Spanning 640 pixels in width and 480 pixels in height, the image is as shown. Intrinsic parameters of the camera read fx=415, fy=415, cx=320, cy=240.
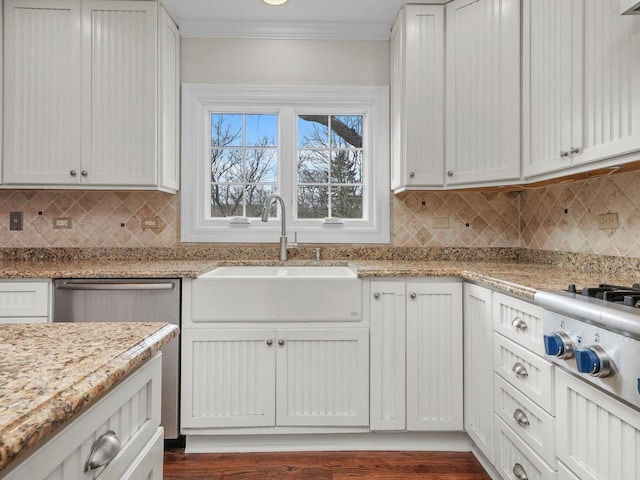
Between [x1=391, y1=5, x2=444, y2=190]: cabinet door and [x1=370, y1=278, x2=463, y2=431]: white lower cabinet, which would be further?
[x1=391, y1=5, x2=444, y2=190]: cabinet door

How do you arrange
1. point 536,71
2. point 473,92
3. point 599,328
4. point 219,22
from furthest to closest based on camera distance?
point 219,22 < point 473,92 < point 536,71 < point 599,328

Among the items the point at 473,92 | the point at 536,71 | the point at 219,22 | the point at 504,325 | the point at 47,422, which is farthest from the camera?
the point at 219,22

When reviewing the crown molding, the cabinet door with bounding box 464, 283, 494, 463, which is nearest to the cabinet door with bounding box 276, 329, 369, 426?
the cabinet door with bounding box 464, 283, 494, 463

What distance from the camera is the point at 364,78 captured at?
2711mm

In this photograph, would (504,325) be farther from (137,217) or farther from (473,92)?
(137,217)

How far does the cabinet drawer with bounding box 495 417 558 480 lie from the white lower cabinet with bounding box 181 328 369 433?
0.61m

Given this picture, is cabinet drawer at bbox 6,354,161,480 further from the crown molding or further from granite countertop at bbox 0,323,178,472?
the crown molding

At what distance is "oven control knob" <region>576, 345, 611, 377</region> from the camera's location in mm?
1006

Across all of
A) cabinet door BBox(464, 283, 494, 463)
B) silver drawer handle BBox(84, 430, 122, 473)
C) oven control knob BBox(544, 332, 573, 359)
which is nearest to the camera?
silver drawer handle BBox(84, 430, 122, 473)

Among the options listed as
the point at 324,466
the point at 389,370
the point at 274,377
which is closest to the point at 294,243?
the point at 274,377

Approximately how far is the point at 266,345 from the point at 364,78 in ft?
5.90

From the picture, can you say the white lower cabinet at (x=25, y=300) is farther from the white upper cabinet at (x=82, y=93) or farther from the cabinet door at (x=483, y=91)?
the cabinet door at (x=483, y=91)

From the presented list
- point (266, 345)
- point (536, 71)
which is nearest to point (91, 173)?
point (266, 345)

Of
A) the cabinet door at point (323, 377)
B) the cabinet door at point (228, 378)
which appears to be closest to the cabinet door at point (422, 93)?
the cabinet door at point (323, 377)
